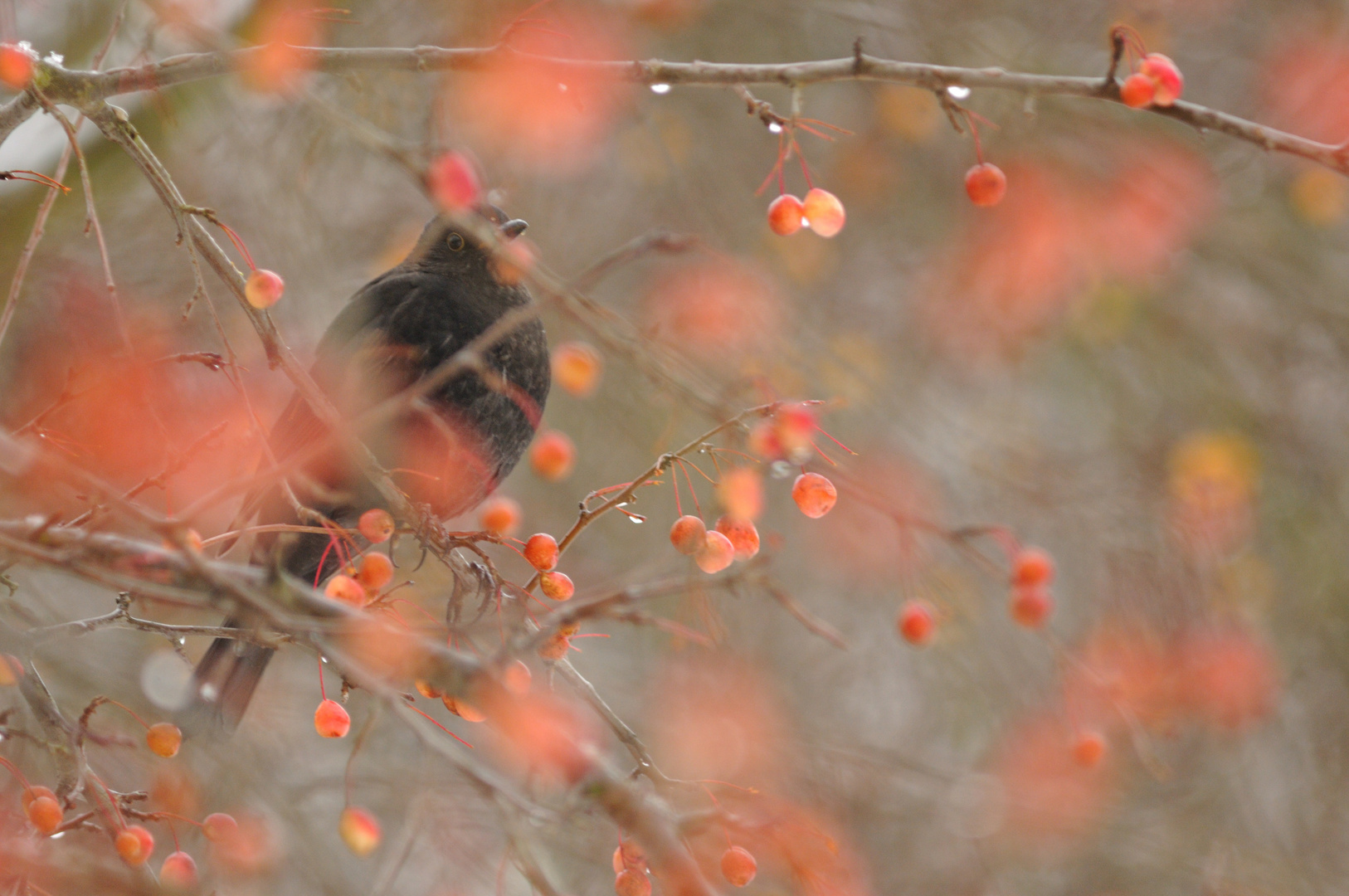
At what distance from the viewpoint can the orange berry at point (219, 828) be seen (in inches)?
77.9

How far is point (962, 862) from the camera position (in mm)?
4742

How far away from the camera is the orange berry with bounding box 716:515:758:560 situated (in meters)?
2.00

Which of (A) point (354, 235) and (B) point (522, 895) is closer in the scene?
(B) point (522, 895)

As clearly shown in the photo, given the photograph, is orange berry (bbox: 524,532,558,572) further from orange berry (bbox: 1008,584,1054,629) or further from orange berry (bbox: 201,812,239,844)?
orange berry (bbox: 1008,584,1054,629)

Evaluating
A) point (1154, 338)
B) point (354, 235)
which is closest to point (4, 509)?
point (354, 235)

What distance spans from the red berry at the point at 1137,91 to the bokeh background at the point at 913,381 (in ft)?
7.22

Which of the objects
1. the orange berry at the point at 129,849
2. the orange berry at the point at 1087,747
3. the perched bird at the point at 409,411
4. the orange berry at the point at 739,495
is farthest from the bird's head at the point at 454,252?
the orange berry at the point at 1087,747

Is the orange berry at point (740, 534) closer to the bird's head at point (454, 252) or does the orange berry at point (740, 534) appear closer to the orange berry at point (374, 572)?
the orange berry at point (374, 572)

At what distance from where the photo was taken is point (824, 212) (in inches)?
82.4

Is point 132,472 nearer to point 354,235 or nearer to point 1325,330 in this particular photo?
point 354,235

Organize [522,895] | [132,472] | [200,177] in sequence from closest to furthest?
[132,472]
[200,177]
[522,895]

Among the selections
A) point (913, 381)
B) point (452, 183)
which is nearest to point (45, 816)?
point (452, 183)

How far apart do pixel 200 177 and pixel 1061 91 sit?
129 inches

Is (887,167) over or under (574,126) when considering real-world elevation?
under
